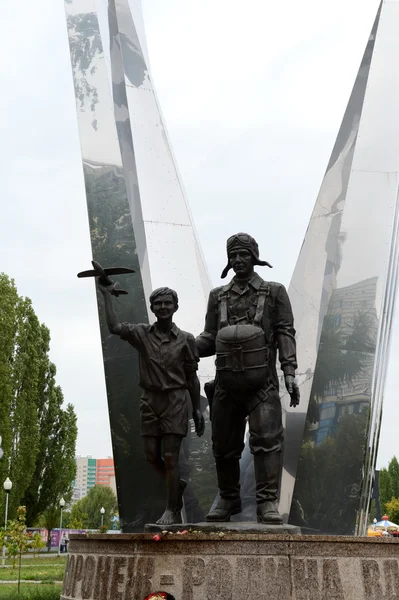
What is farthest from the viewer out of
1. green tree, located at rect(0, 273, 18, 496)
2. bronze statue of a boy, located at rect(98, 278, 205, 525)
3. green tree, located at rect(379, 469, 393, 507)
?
green tree, located at rect(379, 469, 393, 507)

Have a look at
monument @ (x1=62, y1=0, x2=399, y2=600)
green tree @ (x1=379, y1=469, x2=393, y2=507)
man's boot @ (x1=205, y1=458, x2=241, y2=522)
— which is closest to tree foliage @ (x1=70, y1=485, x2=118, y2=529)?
green tree @ (x1=379, y1=469, x2=393, y2=507)

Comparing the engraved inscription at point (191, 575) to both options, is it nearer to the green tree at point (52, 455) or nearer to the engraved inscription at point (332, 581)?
the engraved inscription at point (332, 581)

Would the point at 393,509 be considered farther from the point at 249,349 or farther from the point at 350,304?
A: the point at 249,349

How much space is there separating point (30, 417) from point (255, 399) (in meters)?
19.6

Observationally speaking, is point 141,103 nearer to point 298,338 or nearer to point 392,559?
point 298,338

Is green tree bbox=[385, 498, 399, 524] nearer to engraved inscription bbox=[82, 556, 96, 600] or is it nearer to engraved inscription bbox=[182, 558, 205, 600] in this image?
engraved inscription bbox=[82, 556, 96, 600]

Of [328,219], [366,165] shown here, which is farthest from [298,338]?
[366,165]

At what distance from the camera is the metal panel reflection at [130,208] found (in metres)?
8.80

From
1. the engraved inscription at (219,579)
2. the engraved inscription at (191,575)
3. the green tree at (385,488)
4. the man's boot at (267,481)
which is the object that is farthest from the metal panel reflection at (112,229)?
the green tree at (385,488)

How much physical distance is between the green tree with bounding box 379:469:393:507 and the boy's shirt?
159 feet

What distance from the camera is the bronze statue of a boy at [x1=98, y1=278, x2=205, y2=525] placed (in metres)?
6.78

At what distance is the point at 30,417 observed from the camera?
82.3ft

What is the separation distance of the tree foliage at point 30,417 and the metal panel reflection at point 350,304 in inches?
615

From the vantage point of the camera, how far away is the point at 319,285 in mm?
9070
